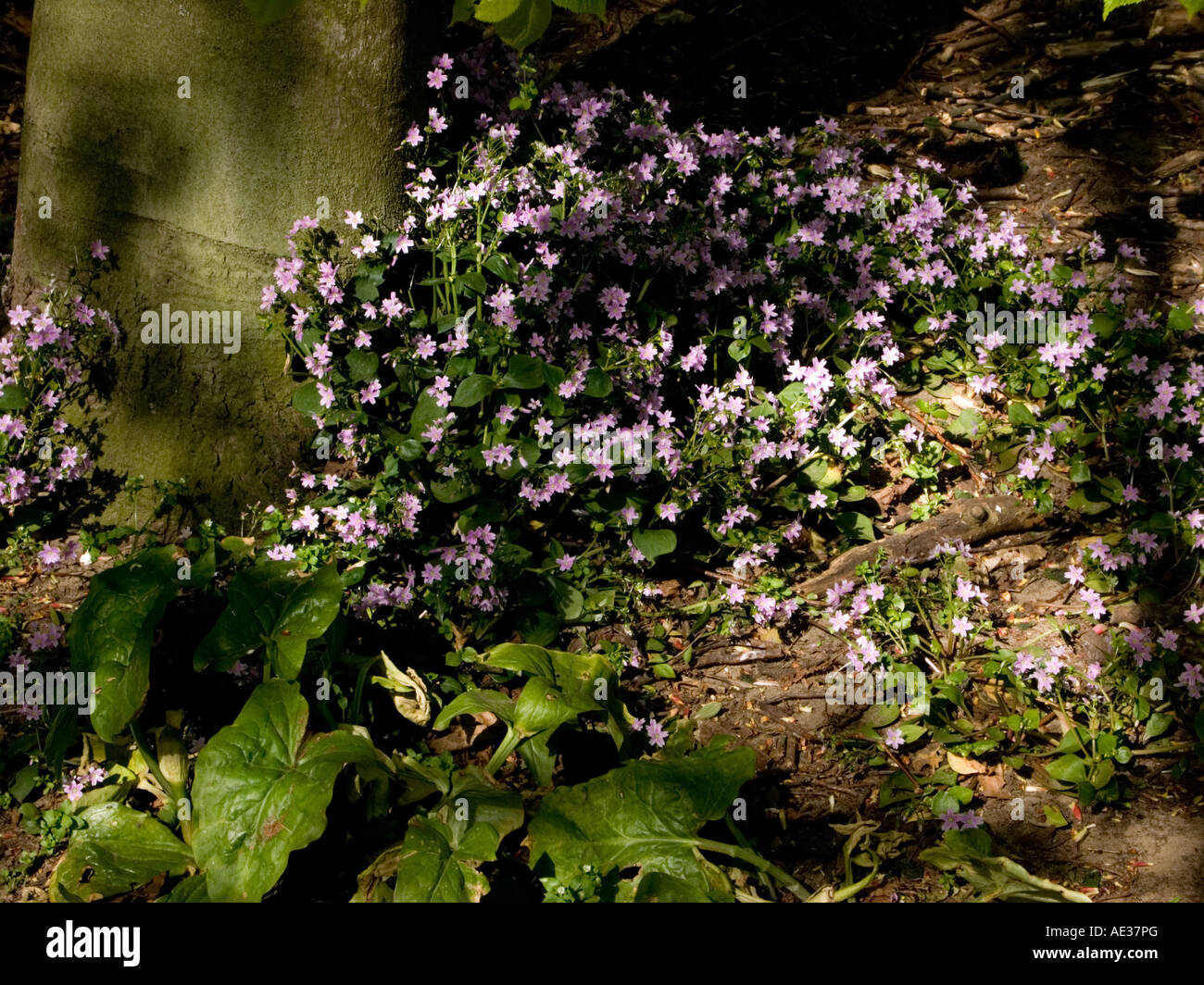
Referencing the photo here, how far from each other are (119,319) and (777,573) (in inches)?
86.4

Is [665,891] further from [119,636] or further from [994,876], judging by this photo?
[119,636]

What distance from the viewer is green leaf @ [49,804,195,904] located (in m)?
2.27

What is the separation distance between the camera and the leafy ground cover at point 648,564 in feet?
7.57

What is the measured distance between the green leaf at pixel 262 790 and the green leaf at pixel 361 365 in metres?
1.20

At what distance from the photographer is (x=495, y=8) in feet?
5.84

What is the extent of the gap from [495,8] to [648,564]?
1806 mm

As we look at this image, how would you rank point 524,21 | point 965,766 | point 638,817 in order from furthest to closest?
→ point 965,766 < point 638,817 < point 524,21

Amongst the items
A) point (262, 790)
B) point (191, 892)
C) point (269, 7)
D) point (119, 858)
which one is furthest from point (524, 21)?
point (119, 858)

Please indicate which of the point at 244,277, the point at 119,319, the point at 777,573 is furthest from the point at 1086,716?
the point at 119,319

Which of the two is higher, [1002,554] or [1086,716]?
[1002,554]

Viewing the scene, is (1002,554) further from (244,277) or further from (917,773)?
(244,277)

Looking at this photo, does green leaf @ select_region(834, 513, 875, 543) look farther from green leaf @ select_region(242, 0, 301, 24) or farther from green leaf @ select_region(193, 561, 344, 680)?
green leaf @ select_region(242, 0, 301, 24)

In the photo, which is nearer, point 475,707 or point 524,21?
point 524,21

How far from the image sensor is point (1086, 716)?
287 cm
